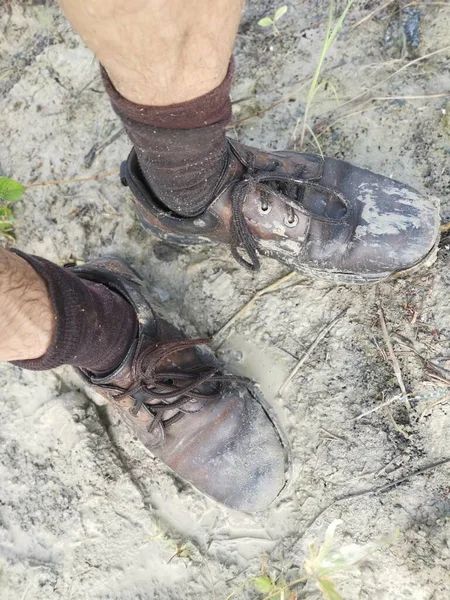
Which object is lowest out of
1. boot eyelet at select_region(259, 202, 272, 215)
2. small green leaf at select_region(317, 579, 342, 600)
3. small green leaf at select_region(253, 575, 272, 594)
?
small green leaf at select_region(253, 575, 272, 594)

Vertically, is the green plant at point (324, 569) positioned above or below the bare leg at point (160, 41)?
below

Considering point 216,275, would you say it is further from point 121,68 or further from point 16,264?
point 121,68

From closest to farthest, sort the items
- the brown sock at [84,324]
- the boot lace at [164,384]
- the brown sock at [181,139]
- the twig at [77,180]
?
1. the brown sock at [181,139]
2. the brown sock at [84,324]
3. the boot lace at [164,384]
4. the twig at [77,180]

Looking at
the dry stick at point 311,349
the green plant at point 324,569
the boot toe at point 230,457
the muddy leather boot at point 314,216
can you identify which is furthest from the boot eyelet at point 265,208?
the green plant at point 324,569

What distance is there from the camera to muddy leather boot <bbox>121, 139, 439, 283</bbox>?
1.72 m

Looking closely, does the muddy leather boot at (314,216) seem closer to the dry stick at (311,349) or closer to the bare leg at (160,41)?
the dry stick at (311,349)

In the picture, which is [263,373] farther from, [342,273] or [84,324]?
[84,324]

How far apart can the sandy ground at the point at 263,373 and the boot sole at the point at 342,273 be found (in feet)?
0.28

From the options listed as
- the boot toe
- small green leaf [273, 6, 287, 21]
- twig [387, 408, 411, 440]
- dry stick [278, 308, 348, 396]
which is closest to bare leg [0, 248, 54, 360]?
the boot toe

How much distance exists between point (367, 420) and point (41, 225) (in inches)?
60.2

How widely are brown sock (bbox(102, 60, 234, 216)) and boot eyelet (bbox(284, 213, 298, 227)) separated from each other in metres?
0.29

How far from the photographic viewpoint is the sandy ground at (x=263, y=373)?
5.81ft

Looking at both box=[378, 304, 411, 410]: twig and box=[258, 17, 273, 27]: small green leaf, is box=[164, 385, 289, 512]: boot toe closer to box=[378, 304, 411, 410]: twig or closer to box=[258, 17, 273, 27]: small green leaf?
box=[378, 304, 411, 410]: twig

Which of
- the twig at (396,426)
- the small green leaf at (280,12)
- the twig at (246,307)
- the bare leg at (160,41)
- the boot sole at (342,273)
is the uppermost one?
the bare leg at (160,41)
